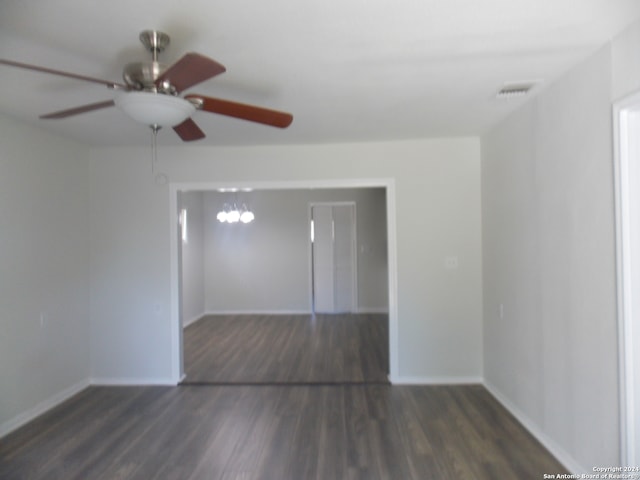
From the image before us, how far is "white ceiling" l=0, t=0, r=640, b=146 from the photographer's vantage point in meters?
1.47

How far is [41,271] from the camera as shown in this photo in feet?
9.64

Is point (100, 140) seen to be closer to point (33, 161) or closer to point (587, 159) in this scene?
point (33, 161)

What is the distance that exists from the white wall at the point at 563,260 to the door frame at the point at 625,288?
0.06 meters

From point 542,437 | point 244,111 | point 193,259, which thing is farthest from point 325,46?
point 193,259

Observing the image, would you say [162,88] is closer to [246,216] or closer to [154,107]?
[154,107]

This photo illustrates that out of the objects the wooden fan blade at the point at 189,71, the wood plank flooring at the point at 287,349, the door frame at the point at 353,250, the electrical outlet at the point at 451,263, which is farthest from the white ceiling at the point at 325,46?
the door frame at the point at 353,250

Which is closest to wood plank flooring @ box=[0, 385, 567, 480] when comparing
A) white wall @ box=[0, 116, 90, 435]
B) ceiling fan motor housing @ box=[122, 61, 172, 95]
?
white wall @ box=[0, 116, 90, 435]

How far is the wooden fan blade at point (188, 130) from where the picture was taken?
74.2 inches

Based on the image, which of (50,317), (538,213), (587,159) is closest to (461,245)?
(538,213)

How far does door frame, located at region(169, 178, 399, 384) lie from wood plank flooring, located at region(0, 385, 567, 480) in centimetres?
33

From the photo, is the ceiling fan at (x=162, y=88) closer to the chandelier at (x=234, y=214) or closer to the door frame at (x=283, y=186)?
the door frame at (x=283, y=186)

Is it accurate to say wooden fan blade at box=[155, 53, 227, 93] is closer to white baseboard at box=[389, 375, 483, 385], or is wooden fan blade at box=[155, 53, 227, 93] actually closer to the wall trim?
white baseboard at box=[389, 375, 483, 385]

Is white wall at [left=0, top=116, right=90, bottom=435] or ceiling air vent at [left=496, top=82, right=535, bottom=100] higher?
ceiling air vent at [left=496, top=82, right=535, bottom=100]

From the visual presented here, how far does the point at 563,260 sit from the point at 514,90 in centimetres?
119
